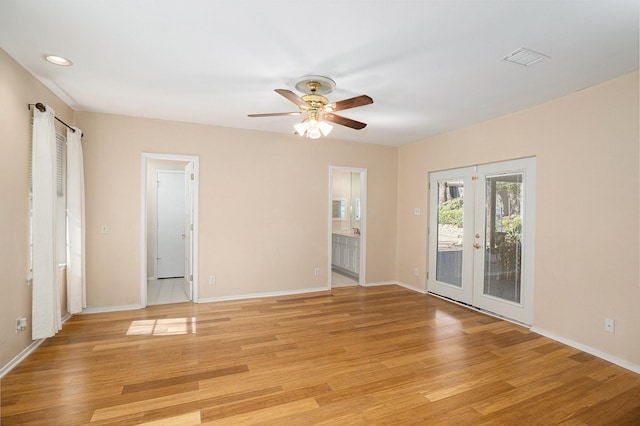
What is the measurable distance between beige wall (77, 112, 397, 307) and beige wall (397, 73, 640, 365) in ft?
8.54

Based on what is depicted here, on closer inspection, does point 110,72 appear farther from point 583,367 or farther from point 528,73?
point 583,367

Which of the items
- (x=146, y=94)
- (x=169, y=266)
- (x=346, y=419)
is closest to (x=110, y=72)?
(x=146, y=94)

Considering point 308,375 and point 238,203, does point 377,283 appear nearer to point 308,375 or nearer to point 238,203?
point 238,203

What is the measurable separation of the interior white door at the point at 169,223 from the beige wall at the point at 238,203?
6.21 feet

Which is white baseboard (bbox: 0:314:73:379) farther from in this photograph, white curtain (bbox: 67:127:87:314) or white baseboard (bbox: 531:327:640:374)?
white baseboard (bbox: 531:327:640:374)

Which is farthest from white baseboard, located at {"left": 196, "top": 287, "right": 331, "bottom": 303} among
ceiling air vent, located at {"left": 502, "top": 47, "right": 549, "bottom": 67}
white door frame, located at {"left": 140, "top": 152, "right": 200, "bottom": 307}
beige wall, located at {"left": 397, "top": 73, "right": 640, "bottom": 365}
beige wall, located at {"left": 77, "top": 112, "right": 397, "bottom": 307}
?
ceiling air vent, located at {"left": 502, "top": 47, "right": 549, "bottom": 67}

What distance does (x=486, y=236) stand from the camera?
14.6 ft

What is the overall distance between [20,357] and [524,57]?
511 cm

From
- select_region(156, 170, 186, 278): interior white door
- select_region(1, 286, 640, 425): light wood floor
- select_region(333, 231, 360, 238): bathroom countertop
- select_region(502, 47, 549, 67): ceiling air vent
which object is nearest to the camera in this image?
select_region(1, 286, 640, 425): light wood floor

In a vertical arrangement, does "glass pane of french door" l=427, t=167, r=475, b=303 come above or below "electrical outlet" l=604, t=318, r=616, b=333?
above

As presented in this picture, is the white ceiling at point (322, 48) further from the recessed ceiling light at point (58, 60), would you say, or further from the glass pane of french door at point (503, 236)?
the glass pane of french door at point (503, 236)

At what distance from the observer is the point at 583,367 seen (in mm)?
2908

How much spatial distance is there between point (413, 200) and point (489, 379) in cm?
355

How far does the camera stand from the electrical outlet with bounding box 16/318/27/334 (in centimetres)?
284
